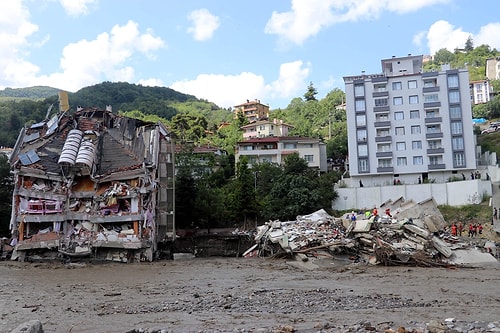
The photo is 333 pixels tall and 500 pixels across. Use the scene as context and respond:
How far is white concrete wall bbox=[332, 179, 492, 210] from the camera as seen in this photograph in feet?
162

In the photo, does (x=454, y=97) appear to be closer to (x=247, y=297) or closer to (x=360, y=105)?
(x=360, y=105)

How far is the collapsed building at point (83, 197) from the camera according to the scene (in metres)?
34.2

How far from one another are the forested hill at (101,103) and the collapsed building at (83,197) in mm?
27031

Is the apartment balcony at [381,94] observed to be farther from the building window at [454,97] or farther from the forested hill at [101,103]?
the forested hill at [101,103]

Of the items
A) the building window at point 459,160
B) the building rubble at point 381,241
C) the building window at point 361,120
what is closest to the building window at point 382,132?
the building window at point 361,120

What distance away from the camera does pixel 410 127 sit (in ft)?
203

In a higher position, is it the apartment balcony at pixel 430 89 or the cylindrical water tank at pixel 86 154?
the apartment balcony at pixel 430 89

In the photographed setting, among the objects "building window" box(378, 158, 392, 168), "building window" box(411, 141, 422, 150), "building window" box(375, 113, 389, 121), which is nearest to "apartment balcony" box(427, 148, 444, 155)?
"building window" box(411, 141, 422, 150)

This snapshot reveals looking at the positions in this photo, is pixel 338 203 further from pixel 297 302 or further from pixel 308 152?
pixel 297 302

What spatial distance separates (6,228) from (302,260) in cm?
2768

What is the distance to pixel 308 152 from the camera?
6962 centimetres

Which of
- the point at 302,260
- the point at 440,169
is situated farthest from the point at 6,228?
the point at 440,169

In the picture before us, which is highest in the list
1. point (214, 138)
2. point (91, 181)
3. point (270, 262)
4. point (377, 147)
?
point (214, 138)

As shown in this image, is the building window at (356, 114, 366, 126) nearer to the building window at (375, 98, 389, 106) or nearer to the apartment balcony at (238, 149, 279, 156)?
the building window at (375, 98, 389, 106)
